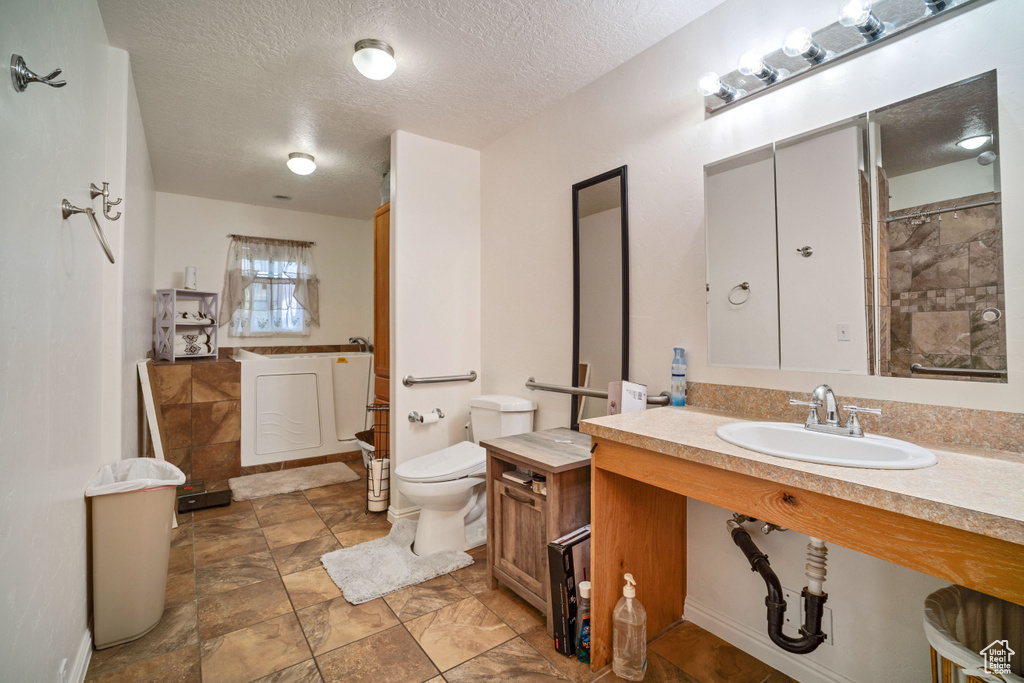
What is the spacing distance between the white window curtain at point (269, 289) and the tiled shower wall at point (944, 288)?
15.4 ft

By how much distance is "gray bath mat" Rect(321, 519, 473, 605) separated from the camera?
2035 millimetres

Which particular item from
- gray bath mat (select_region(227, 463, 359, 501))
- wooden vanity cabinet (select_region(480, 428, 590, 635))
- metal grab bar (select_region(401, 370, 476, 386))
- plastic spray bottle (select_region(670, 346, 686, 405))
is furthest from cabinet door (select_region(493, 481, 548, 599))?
gray bath mat (select_region(227, 463, 359, 501))

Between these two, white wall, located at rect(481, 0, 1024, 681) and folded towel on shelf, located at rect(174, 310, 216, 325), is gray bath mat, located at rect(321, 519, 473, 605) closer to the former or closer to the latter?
white wall, located at rect(481, 0, 1024, 681)

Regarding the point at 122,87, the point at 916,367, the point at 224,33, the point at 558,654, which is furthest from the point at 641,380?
the point at 122,87

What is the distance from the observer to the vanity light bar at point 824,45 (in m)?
1.27

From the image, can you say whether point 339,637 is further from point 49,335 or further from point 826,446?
point 826,446

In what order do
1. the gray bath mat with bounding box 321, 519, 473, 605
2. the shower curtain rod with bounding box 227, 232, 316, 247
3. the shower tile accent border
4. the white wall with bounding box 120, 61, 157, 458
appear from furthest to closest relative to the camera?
the shower curtain rod with bounding box 227, 232, 316, 247 → the white wall with bounding box 120, 61, 157, 458 → the gray bath mat with bounding box 321, 519, 473, 605 → the shower tile accent border

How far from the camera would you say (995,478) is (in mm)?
936

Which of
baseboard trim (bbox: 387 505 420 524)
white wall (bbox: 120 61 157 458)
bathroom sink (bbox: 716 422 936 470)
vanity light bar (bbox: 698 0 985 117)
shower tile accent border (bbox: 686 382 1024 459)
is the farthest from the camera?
baseboard trim (bbox: 387 505 420 524)

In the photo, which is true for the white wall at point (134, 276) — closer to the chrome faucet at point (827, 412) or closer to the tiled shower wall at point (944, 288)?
the chrome faucet at point (827, 412)

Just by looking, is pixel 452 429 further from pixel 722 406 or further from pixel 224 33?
pixel 224 33

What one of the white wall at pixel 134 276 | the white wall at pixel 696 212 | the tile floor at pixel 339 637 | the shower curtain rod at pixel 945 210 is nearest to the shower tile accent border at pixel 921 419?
the white wall at pixel 696 212

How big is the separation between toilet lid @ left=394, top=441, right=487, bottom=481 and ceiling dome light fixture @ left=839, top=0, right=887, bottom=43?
2.13 meters

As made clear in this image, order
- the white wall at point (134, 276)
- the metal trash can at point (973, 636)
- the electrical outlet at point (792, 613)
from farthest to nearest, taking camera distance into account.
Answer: the white wall at point (134, 276) < the electrical outlet at point (792, 613) < the metal trash can at point (973, 636)
